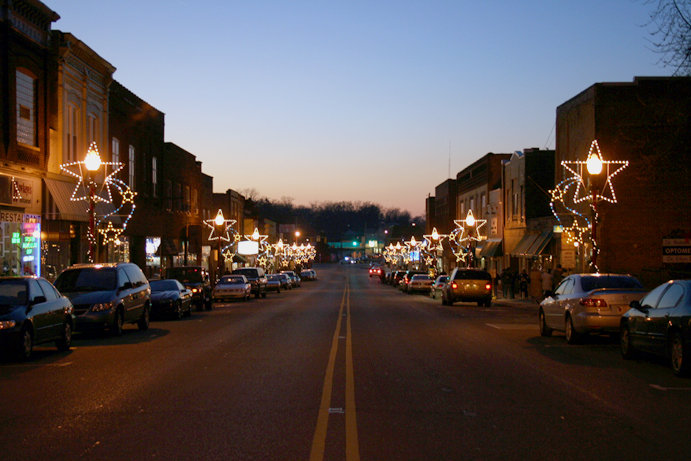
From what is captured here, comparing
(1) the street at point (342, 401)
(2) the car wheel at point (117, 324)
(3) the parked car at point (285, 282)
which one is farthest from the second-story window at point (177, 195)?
(1) the street at point (342, 401)

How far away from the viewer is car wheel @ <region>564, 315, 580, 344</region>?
1827cm

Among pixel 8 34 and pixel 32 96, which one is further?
pixel 32 96

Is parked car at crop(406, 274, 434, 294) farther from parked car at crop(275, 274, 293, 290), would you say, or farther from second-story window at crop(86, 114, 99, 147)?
second-story window at crop(86, 114, 99, 147)

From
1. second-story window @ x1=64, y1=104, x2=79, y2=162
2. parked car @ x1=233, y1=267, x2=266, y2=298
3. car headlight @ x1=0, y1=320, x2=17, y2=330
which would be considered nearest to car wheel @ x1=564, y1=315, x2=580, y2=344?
car headlight @ x1=0, y1=320, x2=17, y2=330

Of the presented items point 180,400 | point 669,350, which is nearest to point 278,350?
point 180,400

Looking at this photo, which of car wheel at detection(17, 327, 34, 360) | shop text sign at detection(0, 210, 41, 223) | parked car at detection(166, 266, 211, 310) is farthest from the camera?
parked car at detection(166, 266, 211, 310)

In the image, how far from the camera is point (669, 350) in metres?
13.3

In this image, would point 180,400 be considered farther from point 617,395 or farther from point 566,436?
point 617,395

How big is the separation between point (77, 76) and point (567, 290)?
2404cm

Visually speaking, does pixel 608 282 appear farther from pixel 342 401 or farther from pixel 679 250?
pixel 342 401

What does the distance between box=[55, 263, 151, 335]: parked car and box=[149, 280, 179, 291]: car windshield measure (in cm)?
479

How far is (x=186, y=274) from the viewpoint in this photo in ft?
118

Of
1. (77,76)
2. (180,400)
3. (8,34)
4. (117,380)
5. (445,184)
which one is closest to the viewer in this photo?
(180,400)

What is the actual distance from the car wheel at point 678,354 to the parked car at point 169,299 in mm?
18129
